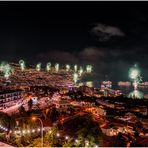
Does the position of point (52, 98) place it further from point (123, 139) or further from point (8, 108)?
point (123, 139)

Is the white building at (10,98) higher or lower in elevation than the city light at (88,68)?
lower

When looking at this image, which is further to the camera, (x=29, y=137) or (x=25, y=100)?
(x=25, y=100)

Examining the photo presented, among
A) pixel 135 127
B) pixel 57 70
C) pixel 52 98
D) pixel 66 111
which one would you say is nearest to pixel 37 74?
pixel 57 70

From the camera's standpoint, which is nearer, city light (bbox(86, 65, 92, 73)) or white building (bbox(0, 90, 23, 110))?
white building (bbox(0, 90, 23, 110))

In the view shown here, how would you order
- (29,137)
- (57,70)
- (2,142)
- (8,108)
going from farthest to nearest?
(57,70)
(8,108)
(29,137)
(2,142)

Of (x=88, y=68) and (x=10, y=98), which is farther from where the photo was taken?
(x=88, y=68)

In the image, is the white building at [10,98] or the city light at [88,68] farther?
the city light at [88,68]

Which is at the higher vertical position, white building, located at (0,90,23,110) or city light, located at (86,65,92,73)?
city light, located at (86,65,92,73)

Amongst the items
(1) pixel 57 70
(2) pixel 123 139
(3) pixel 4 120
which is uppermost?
(1) pixel 57 70
